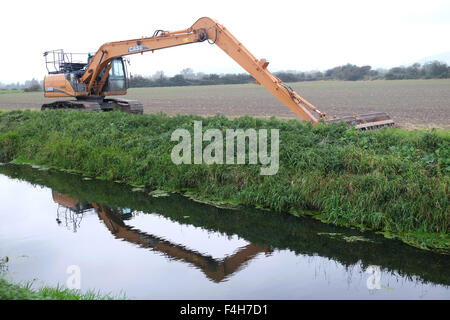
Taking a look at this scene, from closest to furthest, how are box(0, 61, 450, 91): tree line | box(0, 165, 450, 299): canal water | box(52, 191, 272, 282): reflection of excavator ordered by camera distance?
box(0, 165, 450, 299): canal water
box(52, 191, 272, 282): reflection of excavator
box(0, 61, 450, 91): tree line

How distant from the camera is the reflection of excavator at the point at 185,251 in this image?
6434 millimetres

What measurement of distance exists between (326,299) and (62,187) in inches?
321

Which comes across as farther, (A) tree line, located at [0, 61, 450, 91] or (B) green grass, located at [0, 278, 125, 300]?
(A) tree line, located at [0, 61, 450, 91]

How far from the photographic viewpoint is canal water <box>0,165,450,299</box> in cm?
579

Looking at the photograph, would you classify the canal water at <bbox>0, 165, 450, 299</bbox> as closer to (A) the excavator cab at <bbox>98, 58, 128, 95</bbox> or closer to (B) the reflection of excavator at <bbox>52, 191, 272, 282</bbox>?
(B) the reflection of excavator at <bbox>52, 191, 272, 282</bbox>

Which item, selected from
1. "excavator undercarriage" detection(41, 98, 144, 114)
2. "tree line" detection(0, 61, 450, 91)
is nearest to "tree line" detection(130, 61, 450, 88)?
"tree line" detection(0, 61, 450, 91)

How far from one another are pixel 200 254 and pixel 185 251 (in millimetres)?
280

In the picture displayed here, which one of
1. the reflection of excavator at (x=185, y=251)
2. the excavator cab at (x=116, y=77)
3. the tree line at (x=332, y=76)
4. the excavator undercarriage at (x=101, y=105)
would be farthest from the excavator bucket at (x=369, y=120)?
the tree line at (x=332, y=76)

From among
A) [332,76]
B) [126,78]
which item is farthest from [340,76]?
[126,78]

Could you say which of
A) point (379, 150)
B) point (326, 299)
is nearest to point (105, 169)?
point (379, 150)

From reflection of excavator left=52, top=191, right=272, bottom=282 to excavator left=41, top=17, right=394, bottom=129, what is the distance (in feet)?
18.2

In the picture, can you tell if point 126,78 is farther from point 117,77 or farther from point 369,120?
point 369,120

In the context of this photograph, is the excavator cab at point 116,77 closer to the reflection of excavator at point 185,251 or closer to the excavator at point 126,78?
the excavator at point 126,78

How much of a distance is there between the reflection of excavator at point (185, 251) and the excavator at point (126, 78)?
5.54 metres
